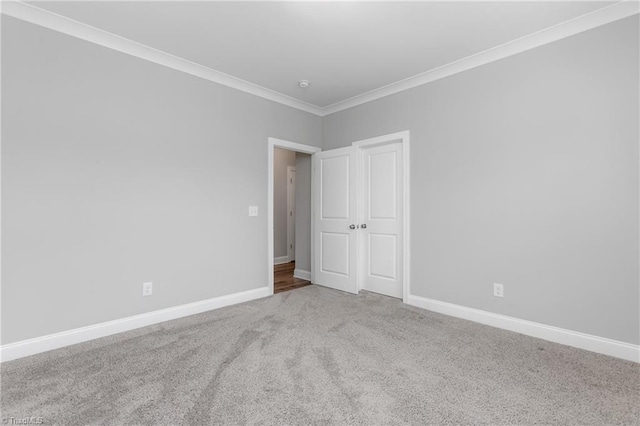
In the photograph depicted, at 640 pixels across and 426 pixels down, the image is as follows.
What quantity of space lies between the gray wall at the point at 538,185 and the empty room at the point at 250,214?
16 millimetres

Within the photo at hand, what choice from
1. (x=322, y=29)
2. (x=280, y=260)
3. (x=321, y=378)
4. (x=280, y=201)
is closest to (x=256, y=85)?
(x=322, y=29)

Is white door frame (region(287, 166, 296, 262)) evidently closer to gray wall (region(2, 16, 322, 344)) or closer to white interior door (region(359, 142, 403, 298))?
white interior door (region(359, 142, 403, 298))

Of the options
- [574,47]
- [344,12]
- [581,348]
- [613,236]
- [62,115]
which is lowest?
[581,348]

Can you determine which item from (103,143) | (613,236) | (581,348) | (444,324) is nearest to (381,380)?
(444,324)

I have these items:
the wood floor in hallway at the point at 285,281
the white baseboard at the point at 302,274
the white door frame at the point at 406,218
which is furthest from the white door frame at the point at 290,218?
the white door frame at the point at 406,218

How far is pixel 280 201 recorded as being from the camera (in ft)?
21.7

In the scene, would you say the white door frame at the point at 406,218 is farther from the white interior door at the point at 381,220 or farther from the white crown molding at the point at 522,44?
the white crown molding at the point at 522,44

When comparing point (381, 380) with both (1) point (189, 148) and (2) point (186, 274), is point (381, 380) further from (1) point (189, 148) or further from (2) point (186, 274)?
(1) point (189, 148)

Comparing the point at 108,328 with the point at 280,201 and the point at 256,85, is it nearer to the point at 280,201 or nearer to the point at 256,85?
the point at 256,85

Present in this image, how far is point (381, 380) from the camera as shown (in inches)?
77.1

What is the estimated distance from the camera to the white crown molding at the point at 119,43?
2305mm

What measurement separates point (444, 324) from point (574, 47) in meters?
2.68

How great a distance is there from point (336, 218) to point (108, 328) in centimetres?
287

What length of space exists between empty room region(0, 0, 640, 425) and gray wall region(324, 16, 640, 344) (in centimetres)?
2
